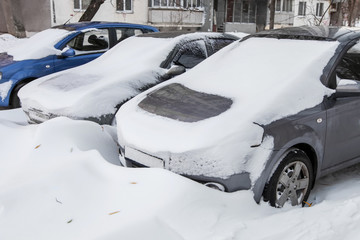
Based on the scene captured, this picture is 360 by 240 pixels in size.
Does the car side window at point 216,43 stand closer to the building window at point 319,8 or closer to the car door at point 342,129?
the car door at point 342,129

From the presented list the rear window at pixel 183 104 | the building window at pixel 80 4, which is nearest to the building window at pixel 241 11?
the building window at pixel 80 4

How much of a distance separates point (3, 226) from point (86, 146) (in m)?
1.29

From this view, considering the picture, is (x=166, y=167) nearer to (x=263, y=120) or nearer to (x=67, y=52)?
(x=263, y=120)

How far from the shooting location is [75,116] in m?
4.67

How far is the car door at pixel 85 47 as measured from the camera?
23.1ft

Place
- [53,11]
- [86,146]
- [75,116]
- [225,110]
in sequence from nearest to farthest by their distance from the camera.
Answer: [225,110], [86,146], [75,116], [53,11]

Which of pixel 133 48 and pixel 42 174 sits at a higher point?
pixel 133 48

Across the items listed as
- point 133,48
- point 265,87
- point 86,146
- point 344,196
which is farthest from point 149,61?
point 344,196

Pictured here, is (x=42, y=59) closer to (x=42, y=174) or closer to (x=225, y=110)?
(x=42, y=174)

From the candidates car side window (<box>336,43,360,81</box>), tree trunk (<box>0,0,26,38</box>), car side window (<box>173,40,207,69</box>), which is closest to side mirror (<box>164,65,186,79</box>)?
car side window (<box>173,40,207,69</box>)

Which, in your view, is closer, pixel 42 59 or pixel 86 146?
pixel 86 146

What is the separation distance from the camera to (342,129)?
3.61 m

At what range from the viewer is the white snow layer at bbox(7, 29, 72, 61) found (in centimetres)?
686

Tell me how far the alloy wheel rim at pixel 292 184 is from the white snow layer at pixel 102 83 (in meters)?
2.41
